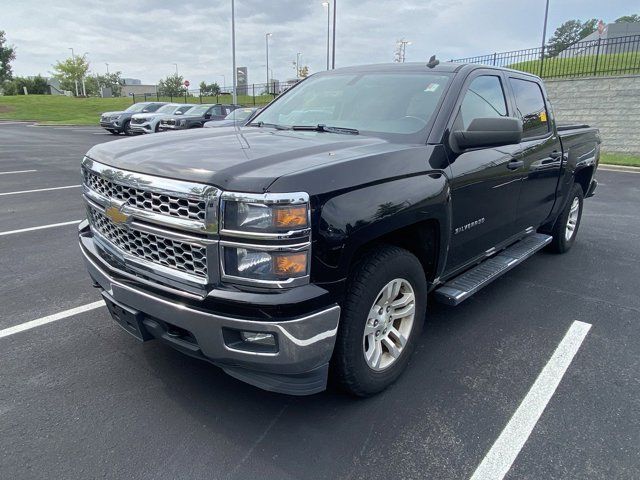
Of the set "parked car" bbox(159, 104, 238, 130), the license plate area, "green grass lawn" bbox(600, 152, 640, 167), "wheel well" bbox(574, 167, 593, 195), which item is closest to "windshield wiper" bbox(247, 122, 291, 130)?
the license plate area

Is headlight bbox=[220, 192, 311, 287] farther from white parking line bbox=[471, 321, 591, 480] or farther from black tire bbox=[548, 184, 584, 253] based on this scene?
black tire bbox=[548, 184, 584, 253]

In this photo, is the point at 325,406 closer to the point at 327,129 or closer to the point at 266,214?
the point at 266,214

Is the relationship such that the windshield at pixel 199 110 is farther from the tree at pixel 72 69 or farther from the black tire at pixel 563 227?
the tree at pixel 72 69

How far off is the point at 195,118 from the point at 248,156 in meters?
18.7

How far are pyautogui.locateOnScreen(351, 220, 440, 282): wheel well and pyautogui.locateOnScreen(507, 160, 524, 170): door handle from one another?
1114 mm

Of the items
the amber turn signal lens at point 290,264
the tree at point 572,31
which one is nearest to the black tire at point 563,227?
the amber turn signal lens at point 290,264

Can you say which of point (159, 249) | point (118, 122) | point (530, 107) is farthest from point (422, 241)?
point (118, 122)

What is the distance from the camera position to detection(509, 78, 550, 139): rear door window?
13.8 ft

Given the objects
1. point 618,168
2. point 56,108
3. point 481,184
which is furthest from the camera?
point 56,108

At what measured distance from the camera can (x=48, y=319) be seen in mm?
3707

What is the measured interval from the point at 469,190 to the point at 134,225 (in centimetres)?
213

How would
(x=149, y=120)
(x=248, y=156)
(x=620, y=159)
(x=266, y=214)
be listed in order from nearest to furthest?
1. (x=266, y=214)
2. (x=248, y=156)
3. (x=620, y=159)
4. (x=149, y=120)

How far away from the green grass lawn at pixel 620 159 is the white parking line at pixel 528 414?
470 inches

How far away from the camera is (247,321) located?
213 cm
